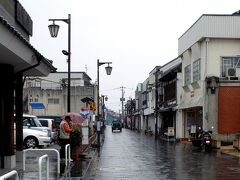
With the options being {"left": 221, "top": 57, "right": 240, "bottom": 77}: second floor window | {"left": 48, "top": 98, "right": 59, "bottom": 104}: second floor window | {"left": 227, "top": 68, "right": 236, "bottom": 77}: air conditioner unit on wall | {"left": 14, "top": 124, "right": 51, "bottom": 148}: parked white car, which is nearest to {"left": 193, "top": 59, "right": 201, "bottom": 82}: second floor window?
{"left": 221, "top": 57, "right": 240, "bottom": 77}: second floor window

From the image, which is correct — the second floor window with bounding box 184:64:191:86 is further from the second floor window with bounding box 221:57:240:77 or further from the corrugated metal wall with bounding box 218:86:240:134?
the corrugated metal wall with bounding box 218:86:240:134

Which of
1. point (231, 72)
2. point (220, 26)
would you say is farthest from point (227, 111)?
point (220, 26)

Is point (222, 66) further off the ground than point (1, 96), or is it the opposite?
point (222, 66)

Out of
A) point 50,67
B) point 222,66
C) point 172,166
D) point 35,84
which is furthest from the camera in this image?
point 35,84

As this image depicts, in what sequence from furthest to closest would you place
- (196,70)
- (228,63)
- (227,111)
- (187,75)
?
(187,75) → (196,70) → (228,63) → (227,111)

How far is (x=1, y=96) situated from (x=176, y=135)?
32361 mm

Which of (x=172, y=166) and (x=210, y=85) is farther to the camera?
(x=210, y=85)

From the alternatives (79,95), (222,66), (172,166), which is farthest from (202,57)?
(79,95)

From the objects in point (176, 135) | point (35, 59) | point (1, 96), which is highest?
point (35, 59)

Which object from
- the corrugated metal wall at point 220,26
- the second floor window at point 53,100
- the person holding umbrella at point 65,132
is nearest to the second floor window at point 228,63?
the corrugated metal wall at point 220,26

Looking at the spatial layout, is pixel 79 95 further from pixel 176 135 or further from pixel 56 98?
pixel 176 135

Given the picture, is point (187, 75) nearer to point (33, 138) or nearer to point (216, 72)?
point (216, 72)

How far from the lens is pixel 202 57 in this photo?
3856cm

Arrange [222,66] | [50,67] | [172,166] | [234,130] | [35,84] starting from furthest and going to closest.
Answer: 1. [35,84]
2. [222,66]
3. [234,130]
4. [172,166]
5. [50,67]
